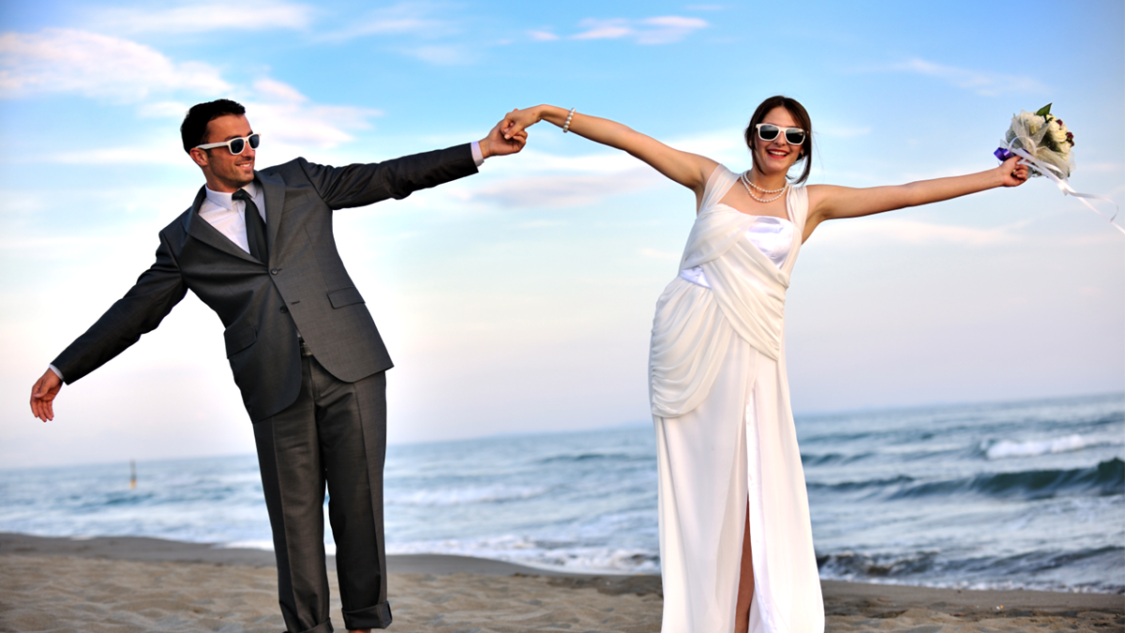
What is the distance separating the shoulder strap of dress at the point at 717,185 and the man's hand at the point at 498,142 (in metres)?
0.86

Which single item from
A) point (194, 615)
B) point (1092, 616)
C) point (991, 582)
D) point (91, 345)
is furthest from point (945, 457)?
point (91, 345)

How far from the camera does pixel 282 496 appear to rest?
3389mm

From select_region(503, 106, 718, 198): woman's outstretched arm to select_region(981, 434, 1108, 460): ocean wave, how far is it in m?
16.3

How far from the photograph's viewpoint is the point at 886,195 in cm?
330

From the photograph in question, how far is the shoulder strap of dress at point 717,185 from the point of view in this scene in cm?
330

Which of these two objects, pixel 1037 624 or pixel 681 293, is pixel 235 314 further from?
pixel 1037 624

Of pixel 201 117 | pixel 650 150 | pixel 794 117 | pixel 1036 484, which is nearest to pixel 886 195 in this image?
pixel 794 117

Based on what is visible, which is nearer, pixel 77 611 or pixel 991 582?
pixel 77 611

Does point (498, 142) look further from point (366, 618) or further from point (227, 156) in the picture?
point (366, 618)

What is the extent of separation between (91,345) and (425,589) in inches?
131

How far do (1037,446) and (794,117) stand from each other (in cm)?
1752

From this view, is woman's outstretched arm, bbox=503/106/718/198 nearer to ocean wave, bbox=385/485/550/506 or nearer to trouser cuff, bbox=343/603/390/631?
trouser cuff, bbox=343/603/390/631

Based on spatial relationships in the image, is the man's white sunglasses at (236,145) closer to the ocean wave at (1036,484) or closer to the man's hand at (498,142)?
the man's hand at (498,142)

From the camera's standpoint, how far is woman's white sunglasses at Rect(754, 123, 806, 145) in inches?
126
